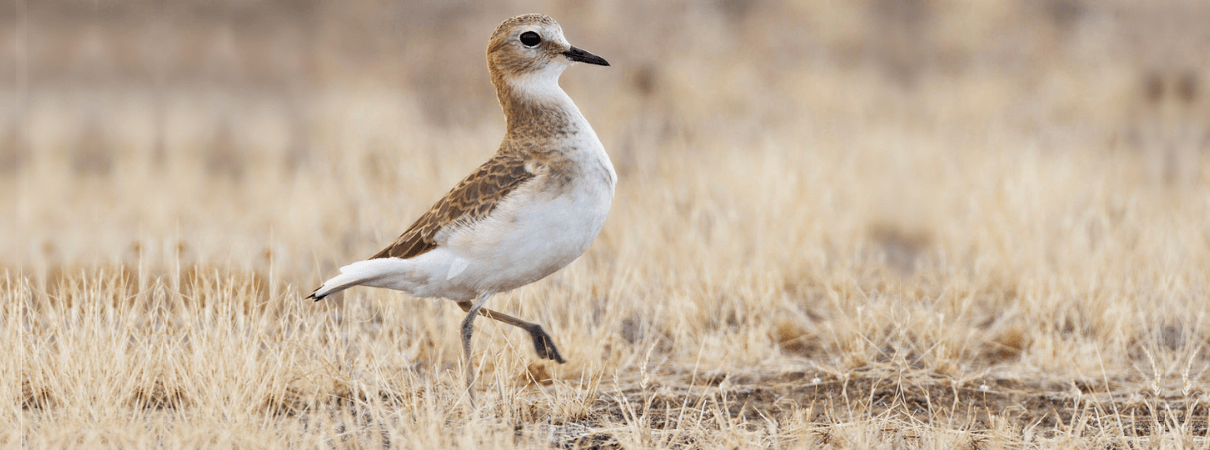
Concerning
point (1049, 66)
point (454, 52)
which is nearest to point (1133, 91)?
point (1049, 66)

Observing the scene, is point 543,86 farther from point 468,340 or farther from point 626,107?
point 626,107

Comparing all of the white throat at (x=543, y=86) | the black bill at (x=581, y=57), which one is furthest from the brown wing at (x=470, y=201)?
the black bill at (x=581, y=57)

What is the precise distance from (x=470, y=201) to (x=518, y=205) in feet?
1.04

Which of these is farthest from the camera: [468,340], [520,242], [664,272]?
[664,272]

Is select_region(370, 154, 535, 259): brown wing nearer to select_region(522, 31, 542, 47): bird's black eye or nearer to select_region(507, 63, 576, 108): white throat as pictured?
select_region(507, 63, 576, 108): white throat

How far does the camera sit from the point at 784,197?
8727mm

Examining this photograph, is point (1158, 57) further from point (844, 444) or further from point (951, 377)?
point (844, 444)

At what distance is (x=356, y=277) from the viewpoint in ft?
14.3

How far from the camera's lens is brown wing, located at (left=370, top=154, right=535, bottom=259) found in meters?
4.39

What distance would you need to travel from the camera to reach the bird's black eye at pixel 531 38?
4.59 metres

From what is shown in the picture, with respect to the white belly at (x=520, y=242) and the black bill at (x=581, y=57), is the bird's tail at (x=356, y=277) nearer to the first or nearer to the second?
the white belly at (x=520, y=242)

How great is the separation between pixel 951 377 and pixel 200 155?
873 centimetres

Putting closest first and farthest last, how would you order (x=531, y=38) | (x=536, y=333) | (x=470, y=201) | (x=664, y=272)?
(x=470, y=201) → (x=531, y=38) → (x=536, y=333) → (x=664, y=272)

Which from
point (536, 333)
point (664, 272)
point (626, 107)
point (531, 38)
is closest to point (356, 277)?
point (536, 333)
